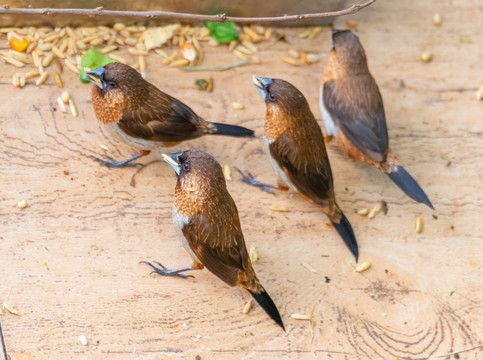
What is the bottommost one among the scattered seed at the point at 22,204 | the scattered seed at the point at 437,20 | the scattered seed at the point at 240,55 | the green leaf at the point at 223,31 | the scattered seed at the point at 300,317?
the scattered seed at the point at 300,317

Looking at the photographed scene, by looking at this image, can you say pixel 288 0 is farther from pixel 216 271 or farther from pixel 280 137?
pixel 216 271

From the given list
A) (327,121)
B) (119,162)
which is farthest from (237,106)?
(119,162)

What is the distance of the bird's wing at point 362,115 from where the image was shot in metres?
3.86

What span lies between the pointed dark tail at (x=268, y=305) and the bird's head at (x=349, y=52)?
160 cm

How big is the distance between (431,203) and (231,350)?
155 cm

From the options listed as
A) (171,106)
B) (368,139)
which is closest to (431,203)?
(368,139)

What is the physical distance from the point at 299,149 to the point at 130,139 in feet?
3.20

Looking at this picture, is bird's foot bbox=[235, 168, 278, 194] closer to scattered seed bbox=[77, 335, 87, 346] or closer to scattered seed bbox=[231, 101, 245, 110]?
scattered seed bbox=[231, 101, 245, 110]

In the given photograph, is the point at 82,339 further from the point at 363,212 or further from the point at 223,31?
the point at 223,31

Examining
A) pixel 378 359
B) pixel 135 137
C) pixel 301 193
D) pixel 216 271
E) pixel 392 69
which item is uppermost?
pixel 392 69

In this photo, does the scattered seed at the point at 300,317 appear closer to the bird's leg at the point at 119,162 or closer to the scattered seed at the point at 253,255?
the scattered seed at the point at 253,255

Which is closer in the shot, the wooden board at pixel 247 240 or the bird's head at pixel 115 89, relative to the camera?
the wooden board at pixel 247 240

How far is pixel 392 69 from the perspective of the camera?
4469 millimetres

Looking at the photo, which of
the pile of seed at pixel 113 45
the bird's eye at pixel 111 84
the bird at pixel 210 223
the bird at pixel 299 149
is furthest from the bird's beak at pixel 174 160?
the pile of seed at pixel 113 45
